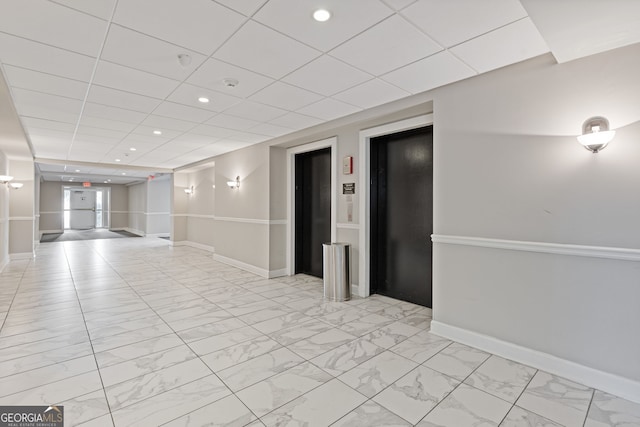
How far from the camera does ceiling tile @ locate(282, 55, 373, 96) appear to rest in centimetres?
269

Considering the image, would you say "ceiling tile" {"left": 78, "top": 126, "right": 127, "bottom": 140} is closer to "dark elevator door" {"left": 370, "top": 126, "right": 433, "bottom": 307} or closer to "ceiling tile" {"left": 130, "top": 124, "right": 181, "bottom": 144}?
"ceiling tile" {"left": 130, "top": 124, "right": 181, "bottom": 144}

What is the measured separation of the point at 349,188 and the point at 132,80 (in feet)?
9.89

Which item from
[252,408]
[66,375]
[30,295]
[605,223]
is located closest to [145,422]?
[252,408]

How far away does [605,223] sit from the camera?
2.24m

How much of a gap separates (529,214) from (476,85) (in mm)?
1338

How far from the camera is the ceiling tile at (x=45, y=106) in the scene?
11.2 ft

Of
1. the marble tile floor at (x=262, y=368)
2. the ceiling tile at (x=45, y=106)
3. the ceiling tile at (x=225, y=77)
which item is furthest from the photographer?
the ceiling tile at (x=45, y=106)

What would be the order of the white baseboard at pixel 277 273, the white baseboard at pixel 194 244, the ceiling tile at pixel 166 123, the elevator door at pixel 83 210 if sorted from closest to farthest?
the ceiling tile at pixel 166 123 → the white baseboard at pixel 277 273 → the white baseboard at pixel 194 244 → the elevator door at pixel 83 210

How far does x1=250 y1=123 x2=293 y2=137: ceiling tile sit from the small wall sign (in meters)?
1.36

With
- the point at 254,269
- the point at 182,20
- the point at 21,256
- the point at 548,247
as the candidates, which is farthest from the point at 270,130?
the point at 21,256

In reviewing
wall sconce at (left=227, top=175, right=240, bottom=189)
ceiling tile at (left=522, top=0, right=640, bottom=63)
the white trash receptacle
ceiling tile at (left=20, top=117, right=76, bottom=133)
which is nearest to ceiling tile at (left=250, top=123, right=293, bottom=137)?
wall sconce at (left=227, top=175, right=240, bottom=189)

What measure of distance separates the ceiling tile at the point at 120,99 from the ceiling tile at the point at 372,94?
2.30 meters

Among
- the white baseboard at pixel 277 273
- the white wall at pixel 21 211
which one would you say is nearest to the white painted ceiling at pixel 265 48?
the white baseboard at pixel 277 273

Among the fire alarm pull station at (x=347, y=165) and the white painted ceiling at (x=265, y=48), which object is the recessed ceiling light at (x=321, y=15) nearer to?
the white painted ceiling at (x=265, y=48)
